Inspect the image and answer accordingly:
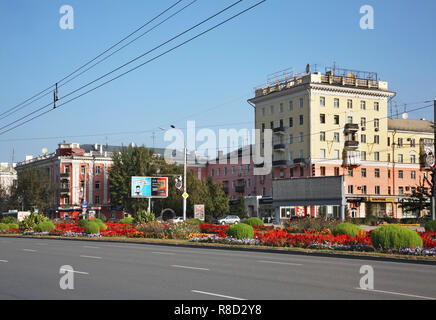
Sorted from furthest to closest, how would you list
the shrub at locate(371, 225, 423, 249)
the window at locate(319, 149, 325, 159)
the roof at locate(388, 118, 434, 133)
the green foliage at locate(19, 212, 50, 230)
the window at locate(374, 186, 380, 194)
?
the roof at locate(388, 118, 434, 133) < the window at locate(374, 186, 380, 194) < the window at locate(319, 149, 325, 159) < the green foliage at locate(19, 212, 50, 230) < the shrub at locate(371, 225, 423, 249)

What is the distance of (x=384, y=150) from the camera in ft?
261

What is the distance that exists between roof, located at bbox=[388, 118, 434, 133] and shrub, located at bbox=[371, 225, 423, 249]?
209ft

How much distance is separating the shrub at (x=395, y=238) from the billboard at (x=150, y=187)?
112 ft

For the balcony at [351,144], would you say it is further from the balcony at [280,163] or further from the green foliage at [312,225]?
the green foliage at [312,225]

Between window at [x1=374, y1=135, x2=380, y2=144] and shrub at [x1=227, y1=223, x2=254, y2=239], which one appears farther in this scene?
window at [x1=374, y1=135, x2=380, y2=144]

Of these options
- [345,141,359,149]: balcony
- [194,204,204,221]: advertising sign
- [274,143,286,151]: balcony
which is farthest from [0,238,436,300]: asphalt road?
[274,143,286,151]: balcony

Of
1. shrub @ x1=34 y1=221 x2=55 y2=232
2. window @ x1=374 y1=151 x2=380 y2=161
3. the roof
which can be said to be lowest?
shrub @ x1=34 y1=221 x2=55 y2=232

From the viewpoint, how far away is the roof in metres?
84.5

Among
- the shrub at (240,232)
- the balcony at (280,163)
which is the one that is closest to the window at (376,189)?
the balcony at (280,163)

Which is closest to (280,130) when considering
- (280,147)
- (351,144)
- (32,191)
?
(280,147)

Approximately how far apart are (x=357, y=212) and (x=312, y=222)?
36364 mm

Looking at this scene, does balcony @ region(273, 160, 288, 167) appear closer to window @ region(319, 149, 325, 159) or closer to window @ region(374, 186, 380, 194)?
window @ region(319, 149, 325, 159)

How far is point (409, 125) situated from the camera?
86.9 metres
